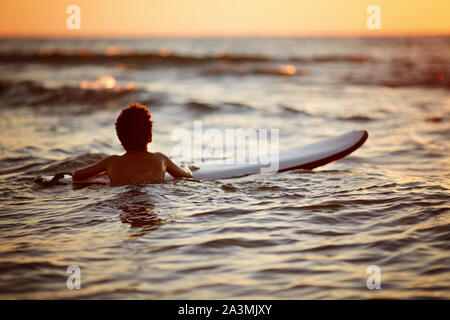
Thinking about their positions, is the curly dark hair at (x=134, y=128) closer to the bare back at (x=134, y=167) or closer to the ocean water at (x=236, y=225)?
the bare back at (x=134, y=167)

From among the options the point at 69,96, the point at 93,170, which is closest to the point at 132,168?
the point at 93,170

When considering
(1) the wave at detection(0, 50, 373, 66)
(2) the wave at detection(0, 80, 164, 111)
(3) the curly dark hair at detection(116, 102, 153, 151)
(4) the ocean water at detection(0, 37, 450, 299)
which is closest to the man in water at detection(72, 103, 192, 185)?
(3) the curly dark hair at detection(116, 102, 153, 151)

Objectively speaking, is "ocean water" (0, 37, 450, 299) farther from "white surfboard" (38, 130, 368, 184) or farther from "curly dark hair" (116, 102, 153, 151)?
"curly dark hair" (116, 102, 153, 151)

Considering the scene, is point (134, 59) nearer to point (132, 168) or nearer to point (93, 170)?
point (93, 170)

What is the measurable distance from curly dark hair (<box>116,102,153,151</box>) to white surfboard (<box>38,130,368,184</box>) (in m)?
0.61

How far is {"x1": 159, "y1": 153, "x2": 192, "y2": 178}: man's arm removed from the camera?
15.8ft

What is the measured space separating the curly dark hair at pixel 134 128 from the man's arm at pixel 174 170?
0.32m

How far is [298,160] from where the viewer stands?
574 centimetres

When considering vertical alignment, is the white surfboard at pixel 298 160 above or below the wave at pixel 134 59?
below

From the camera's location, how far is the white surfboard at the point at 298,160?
5371 millimetres

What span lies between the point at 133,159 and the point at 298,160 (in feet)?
6.66

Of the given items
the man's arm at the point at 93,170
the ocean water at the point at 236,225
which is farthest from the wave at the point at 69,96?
the man's arm at the point at 93,170

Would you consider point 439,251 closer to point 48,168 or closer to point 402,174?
point 402,174
